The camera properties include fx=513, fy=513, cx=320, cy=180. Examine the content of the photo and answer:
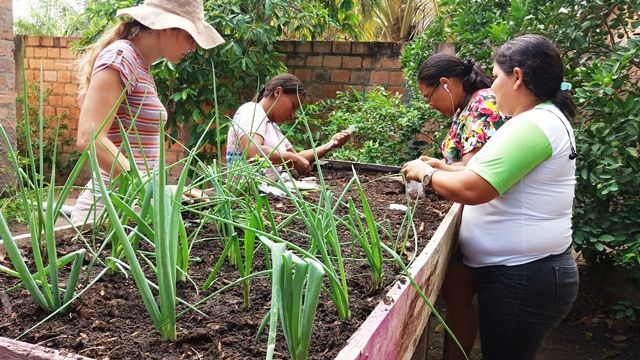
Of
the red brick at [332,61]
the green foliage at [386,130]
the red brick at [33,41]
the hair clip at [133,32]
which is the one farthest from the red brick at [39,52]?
the hair clip at [133,32]

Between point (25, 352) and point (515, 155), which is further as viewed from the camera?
point (515, 155)

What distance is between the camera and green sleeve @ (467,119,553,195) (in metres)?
1.53

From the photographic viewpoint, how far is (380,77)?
509cm

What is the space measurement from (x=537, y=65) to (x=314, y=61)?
377 centimetres

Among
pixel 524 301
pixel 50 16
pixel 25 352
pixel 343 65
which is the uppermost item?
pixel 50 16

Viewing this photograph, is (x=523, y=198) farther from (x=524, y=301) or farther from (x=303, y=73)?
(x=303, y=73)

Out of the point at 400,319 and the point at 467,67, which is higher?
the point at 467,67

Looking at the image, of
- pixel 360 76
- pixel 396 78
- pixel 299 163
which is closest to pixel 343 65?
pixel 360 76

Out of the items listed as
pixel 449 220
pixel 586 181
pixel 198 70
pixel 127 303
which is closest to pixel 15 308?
pixel 127 303

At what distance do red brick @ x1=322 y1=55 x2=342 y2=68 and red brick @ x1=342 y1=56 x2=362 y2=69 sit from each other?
0.15 ft

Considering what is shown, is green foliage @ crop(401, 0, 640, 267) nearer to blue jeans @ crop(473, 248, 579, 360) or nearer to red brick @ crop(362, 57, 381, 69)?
blue jeans @ crop(473, 248, 579, 360)

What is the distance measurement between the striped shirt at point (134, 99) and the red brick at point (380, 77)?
138 inches

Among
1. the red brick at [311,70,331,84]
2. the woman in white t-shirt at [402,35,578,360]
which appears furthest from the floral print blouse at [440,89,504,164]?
the red brick at [311,70,331,84]

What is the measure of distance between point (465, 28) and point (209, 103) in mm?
2519
